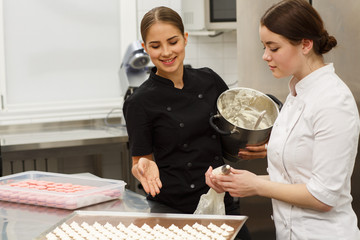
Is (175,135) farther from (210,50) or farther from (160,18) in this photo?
(210,50)

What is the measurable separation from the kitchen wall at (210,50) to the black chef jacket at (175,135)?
274 centimetres

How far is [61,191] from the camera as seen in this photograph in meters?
2.04

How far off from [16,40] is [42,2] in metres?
0.38

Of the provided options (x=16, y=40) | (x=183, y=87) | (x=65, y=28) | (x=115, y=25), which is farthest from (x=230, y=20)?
(x=183, y=87)

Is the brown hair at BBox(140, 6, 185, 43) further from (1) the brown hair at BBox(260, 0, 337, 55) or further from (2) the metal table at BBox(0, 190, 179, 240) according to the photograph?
(2) the metal table at BBox(0, 190, 179, 240)

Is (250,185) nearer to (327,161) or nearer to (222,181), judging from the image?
(222,181)

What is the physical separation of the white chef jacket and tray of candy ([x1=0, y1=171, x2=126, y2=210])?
27.9 inches

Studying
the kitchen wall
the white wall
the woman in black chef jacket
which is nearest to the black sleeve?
the woman in black chef jacket

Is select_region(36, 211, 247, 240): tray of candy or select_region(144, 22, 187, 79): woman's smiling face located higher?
select_region(144, 22, 187, 79): woman's smiling face

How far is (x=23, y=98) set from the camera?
451cm

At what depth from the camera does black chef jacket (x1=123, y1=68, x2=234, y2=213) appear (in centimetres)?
198

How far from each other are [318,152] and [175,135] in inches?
26.6

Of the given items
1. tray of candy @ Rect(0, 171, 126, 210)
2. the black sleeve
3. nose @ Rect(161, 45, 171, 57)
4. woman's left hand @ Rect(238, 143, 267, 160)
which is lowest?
tray of candy @ Rect(0, 171, 126, 210)

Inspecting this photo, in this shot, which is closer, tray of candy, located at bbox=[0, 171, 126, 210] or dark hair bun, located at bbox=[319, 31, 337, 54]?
dark hair bun, located at bbox=[319, 31, 337, 54]
